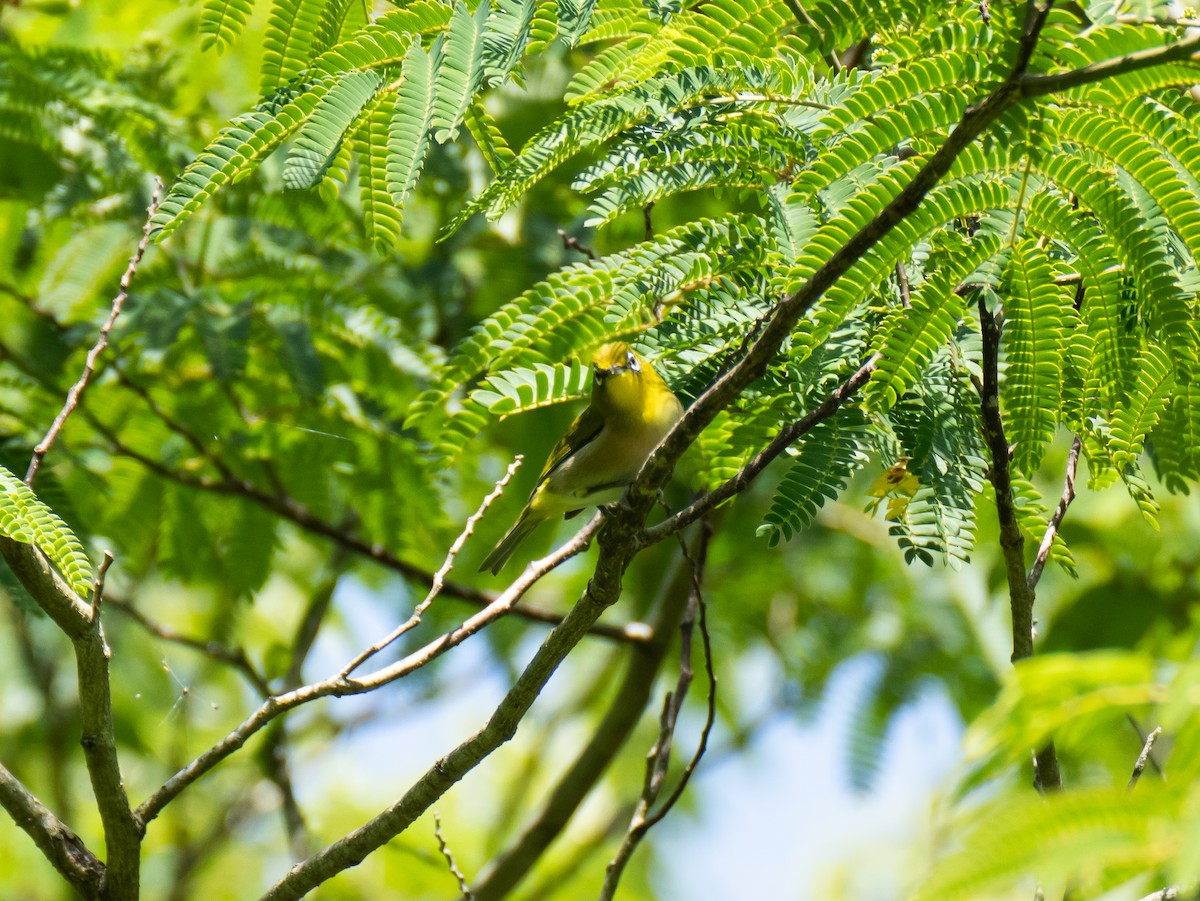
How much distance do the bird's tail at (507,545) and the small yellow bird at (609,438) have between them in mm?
166

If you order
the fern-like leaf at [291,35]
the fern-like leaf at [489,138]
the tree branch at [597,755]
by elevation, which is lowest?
the tree branch at [597,755]

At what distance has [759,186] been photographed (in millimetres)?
2633

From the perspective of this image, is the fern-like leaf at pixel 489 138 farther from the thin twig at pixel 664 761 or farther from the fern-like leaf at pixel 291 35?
the thin twig at pixel 664 761

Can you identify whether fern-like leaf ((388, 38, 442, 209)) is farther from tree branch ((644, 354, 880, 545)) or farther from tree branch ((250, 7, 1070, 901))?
tree branch ((644, 354, 880, 545))

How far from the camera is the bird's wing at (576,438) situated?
466 centimetres

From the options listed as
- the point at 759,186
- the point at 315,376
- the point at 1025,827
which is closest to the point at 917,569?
the point at 315,376

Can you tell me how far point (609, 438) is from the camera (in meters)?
4.56

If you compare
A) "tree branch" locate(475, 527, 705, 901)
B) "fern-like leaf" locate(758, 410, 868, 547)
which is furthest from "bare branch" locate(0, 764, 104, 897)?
"tree branch" locate(475, 527, 705, 901)

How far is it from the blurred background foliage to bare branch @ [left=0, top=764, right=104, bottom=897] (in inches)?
36.9

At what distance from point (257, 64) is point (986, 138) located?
4.27 meters

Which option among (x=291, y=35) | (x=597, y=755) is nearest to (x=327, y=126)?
(x=291, y=35)

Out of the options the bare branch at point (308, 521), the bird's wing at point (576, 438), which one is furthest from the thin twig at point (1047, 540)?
the bare branch at point (308, 521)

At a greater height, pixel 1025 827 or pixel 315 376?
pixel 315 376

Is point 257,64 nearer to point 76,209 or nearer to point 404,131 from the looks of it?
point 76,209
